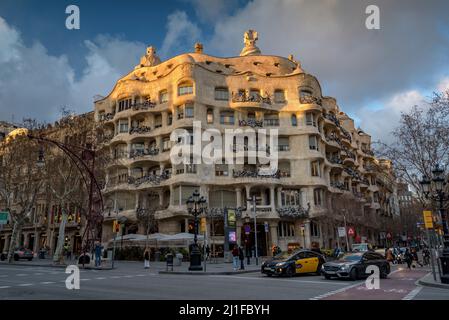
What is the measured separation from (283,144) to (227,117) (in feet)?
25.0

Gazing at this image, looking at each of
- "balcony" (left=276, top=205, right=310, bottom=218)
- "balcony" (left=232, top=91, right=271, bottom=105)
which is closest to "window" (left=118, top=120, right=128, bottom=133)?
"balcony" (left=232, top=91, right=271, bottom=105)

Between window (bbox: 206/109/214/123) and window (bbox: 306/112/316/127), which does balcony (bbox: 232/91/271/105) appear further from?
window (bbox: 306/112/316/127)

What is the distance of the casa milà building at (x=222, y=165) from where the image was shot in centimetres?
4266

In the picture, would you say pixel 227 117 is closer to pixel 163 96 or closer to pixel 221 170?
pixel 221 170

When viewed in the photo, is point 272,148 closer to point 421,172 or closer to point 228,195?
point 228,195

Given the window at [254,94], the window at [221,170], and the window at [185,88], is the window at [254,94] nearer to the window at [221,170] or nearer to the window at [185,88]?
the window at [185,88]

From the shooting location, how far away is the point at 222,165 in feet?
144

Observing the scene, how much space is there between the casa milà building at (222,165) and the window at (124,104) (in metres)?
0.15

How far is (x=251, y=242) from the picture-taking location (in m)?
45.1

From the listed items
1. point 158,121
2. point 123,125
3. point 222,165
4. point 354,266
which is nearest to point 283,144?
point 222,165

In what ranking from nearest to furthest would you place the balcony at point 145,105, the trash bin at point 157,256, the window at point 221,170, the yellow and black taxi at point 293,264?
the yellow and black taxi at point 293,264 < the trash bin at point 157,256 < the window at point 221,170 < the balcony at point 145,105

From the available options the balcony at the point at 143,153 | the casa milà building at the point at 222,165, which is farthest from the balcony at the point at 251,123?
the balcony at the point at 143,153
